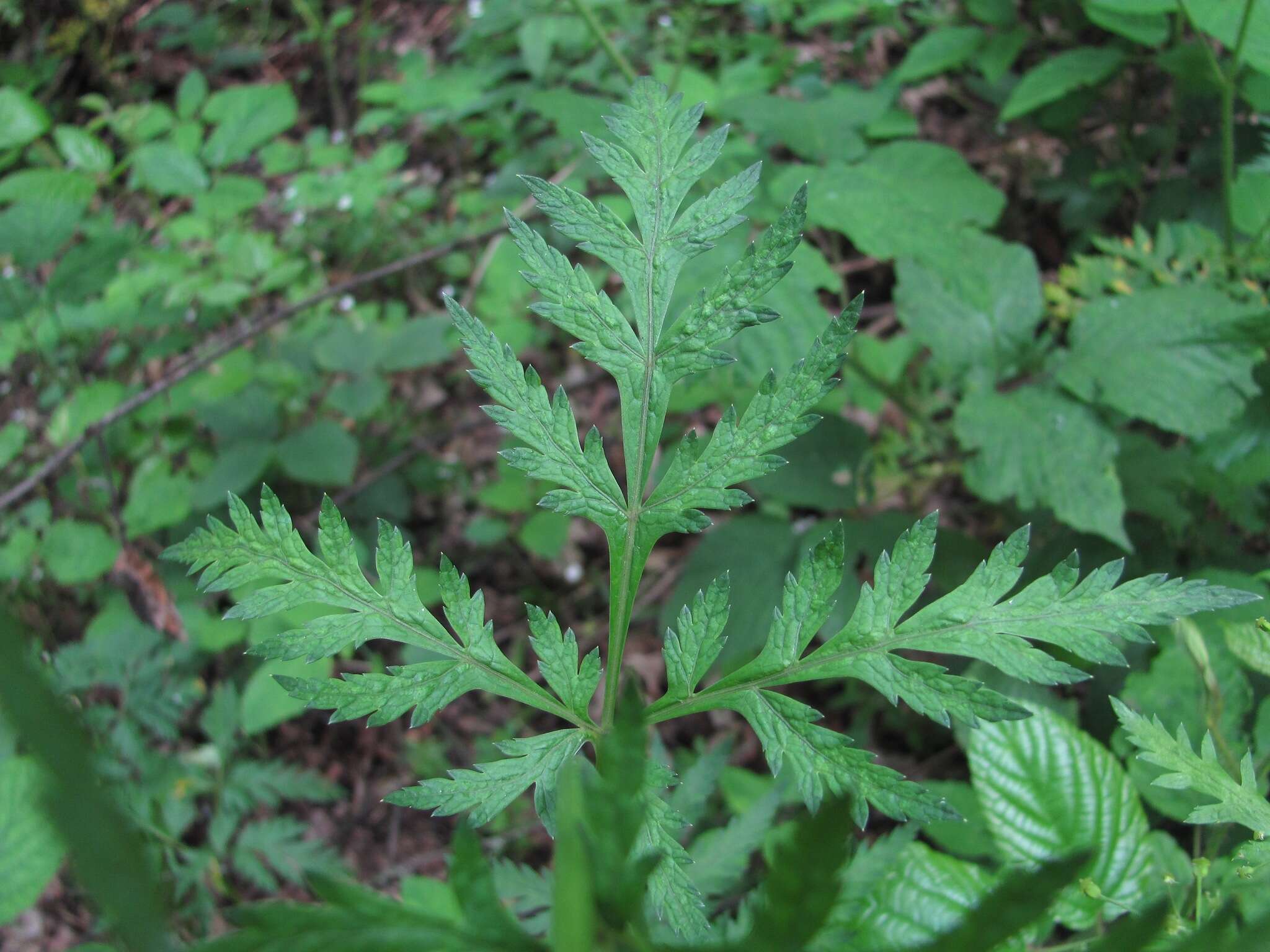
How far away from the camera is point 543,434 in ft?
2.92

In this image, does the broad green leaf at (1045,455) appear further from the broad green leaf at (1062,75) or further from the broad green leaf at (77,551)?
the broad green leaf at (77,551)

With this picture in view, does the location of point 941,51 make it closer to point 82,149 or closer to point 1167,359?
point 1167,359

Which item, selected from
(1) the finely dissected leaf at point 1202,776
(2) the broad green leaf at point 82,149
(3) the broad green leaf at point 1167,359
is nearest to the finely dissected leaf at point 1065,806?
(1) the finely dissected leaf at point 1202,776

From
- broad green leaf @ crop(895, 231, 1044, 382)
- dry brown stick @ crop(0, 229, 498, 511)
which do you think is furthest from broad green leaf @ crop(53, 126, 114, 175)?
broad green leaf @ crop(895, 231, 1044, 382)

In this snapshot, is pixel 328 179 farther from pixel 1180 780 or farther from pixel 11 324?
pixel 1180 780

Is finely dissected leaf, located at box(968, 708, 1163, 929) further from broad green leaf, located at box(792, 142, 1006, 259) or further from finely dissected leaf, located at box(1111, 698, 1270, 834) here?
broad green leaf, located at box(792, 142, 1006, 259)

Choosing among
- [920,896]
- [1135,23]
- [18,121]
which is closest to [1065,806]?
[920,896]

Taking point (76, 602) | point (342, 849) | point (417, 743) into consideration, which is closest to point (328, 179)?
point (76, 602)

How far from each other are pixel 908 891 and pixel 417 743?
2.00 metres

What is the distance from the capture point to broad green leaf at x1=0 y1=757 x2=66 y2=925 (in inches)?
56.7

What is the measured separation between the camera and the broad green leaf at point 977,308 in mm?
2016

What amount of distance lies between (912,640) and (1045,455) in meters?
1.17

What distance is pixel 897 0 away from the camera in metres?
2.06

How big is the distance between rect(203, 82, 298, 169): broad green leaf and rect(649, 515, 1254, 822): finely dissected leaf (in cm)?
346
